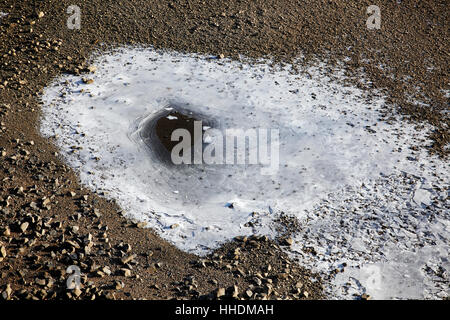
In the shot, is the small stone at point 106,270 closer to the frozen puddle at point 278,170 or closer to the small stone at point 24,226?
the frozen puddle at point 278,170

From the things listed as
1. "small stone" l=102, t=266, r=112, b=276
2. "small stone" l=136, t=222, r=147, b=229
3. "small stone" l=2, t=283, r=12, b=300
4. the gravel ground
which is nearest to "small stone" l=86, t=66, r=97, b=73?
the gravel ground

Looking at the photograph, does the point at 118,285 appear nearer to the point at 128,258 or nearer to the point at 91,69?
the point at 128,258

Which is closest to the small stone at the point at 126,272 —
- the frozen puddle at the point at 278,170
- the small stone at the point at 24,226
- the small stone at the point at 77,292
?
the small stone at the point at 77,292

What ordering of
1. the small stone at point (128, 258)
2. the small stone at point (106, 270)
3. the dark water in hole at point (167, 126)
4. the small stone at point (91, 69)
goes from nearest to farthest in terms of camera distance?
the small stone at point (106, 270) → the small stone at point (128, 258) → the dark water in hole at point (167, 126) → the small stone at point (91, 69)

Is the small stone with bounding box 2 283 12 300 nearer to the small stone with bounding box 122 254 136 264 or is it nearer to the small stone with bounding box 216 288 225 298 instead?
the small stone with bounding box 122 254 136 264

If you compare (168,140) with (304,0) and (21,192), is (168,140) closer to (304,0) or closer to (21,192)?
(21,192)
